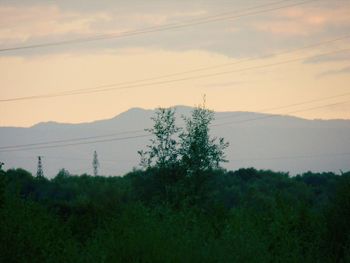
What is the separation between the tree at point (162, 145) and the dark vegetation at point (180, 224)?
0.24 ft

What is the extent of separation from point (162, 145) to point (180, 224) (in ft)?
77.6

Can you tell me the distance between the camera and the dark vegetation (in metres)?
36.1

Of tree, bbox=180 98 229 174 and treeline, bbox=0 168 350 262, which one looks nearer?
treeline, bbox=0 168 350 262

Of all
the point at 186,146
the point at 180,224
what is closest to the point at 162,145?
the point at 186,146

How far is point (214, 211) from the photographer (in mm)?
54625

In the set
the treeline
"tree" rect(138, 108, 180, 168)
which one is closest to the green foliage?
"tree" rect(138, 108, 180, 168)

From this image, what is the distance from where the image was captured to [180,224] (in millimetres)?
39125

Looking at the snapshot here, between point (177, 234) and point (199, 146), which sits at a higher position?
point (199, 146)

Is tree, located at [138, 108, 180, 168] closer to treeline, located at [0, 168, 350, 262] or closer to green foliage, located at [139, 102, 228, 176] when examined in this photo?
green foliage, located at [139, 102, 228, 176]

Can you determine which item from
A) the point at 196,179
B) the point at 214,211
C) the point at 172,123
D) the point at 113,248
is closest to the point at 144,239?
the point at 113,248

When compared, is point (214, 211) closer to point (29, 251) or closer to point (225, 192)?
point (29, 251)

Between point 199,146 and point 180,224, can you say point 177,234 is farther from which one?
point 199,146

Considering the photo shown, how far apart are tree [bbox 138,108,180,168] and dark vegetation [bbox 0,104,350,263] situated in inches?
2.9

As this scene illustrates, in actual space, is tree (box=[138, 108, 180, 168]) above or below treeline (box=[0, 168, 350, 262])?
above
